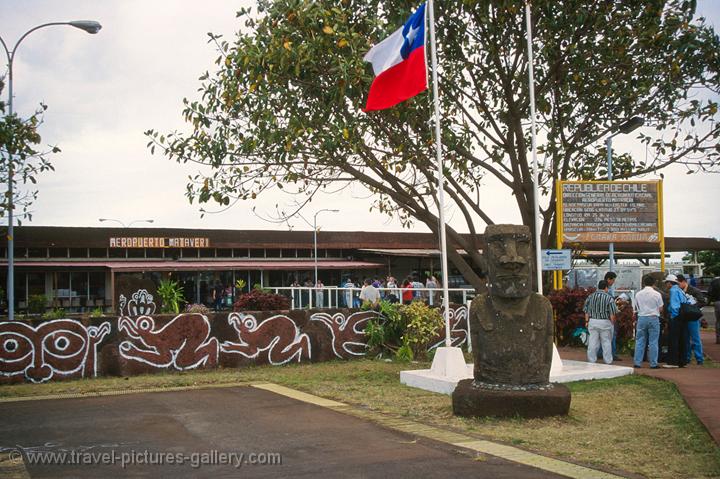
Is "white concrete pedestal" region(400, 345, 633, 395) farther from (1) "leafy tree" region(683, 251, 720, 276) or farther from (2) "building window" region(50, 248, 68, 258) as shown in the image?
(1) "leafy tree" region(683, 251, 720, 276)

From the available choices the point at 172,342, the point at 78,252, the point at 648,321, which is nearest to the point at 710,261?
the point at 78,252

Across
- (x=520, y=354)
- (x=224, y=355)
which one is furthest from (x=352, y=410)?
(x=224, y=355)

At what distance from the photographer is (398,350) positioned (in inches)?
640

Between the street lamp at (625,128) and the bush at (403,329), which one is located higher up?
the street lamp at (625,128)

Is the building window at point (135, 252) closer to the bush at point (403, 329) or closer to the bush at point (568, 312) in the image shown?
the bush at point (403, 329)

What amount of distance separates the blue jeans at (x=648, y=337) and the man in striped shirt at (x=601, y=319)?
0.49m

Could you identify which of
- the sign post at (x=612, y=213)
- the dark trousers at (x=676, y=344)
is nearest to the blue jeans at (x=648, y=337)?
the dark trousers at (x=676, y=344)

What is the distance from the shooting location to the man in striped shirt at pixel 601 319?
13.4 metres

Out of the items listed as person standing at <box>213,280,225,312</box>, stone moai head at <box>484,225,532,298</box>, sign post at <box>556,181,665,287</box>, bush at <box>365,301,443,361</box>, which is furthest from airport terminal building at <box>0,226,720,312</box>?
stone moai head at <box>484,225,532,298</box>

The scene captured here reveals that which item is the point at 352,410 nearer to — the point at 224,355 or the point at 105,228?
the point at 224,355

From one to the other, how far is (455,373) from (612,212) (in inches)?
308

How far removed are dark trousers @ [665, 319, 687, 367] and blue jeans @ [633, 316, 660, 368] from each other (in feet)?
1.29

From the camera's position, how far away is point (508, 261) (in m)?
9.31

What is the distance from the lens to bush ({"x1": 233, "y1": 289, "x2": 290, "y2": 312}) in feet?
53.8
